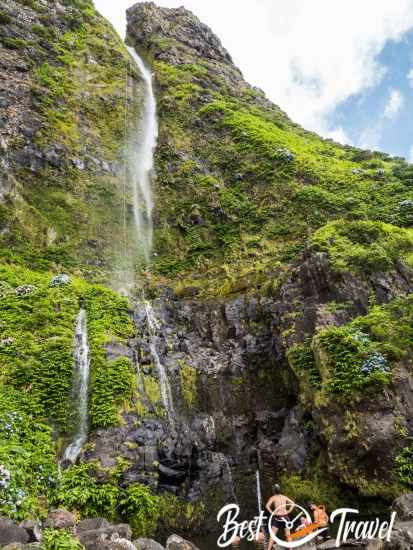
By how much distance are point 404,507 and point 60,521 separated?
654 cm

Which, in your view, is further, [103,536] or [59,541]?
[103,536]

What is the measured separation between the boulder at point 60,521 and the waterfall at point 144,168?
1478 centimetres

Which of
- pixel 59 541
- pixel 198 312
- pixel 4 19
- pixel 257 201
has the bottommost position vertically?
pixel 59 541

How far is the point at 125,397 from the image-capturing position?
1227 centimetres

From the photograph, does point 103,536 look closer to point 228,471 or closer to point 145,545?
point 145,545

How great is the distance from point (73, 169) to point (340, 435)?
777 inches

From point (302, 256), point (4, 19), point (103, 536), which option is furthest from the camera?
point (4, 19)

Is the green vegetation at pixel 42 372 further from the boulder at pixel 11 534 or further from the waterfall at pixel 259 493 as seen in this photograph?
the waterfall at pixel 259 493

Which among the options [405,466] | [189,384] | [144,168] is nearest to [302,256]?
[189,384]

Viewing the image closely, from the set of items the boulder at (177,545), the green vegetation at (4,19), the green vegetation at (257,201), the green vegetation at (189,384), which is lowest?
the boulder at (177,545)

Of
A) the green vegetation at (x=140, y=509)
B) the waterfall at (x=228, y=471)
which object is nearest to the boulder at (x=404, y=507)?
the waterfall at (x=228, y=471)

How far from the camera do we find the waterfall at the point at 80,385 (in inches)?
436

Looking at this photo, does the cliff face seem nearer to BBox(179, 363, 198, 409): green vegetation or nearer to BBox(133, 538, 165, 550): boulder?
BBox(179, 363, 198, 409): green vegetation

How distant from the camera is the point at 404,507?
805cm
